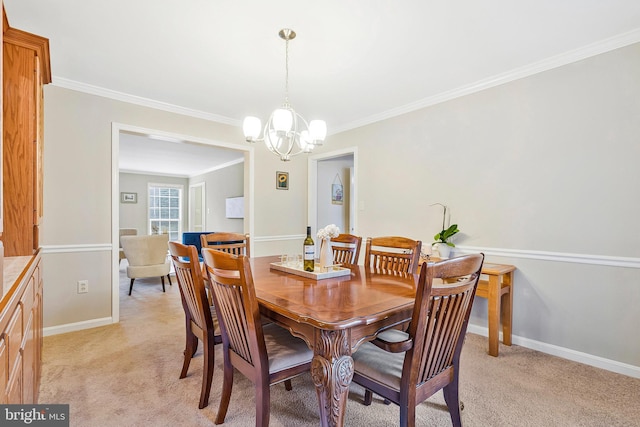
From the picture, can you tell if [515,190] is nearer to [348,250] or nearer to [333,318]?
[348,250]

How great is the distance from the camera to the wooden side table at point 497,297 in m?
2.47

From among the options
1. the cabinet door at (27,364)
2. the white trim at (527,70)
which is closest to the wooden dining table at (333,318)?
the cabinet door at (27,364)

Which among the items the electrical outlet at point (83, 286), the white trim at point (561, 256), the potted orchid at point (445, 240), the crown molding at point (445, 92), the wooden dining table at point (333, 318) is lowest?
the electrical outlet at point (83, 286)

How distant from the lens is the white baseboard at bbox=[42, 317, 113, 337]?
2.90 m

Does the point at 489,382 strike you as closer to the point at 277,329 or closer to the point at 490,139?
the point at 277,329

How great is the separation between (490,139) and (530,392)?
2.07 m

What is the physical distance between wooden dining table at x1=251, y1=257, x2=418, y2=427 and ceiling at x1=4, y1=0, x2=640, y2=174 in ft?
5.64

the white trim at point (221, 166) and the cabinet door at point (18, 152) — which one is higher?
the white trim at point (221, 166)

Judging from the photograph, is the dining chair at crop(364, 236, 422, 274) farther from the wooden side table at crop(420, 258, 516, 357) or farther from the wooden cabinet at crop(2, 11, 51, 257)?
the wooden cabinet at crop(2, 11, 51, 257)

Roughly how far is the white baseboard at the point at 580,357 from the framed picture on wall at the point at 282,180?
331 cm

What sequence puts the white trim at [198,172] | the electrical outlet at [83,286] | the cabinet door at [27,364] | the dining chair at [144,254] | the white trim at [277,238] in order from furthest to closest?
1. the white trim at [198,172]
2. the white trim at [277,238]
3. the dining chair at [144,254]
4. the electrical outlet at [83,286]
5. the cabinet door at [27,364]

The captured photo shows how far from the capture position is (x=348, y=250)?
268 cm

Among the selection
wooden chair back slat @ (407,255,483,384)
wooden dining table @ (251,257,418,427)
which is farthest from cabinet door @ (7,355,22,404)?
wooden chair back slat @ (407,255,483,384)

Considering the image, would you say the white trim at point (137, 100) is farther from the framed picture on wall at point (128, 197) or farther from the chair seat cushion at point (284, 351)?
the framed picture on wall at point (128, 197)
